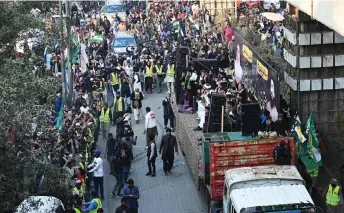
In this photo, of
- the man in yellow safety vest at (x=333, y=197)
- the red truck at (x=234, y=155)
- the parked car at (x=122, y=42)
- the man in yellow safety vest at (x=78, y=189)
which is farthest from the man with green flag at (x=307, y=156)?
the parked car at (x=122, y=42)

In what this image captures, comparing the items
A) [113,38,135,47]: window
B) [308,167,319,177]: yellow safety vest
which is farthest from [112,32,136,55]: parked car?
[308,167,319,177]: yellow safety vest

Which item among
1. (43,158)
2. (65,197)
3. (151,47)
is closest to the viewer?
(43,158)

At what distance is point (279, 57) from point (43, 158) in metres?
12.3

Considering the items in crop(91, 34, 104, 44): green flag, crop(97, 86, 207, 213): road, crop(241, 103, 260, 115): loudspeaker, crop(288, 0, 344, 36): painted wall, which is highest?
crop(288, 0, 344, 36): painted wall

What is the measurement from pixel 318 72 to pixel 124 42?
1681 centimetres

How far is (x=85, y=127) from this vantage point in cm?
2227

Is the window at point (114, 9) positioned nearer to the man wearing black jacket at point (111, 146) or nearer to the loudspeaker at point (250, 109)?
the man wearing black jacket at point (111, 146)

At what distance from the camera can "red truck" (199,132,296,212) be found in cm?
1772

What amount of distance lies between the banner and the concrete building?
0.82 meters

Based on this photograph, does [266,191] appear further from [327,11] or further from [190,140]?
[190,140]

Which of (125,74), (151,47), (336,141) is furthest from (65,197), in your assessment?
(151,47)

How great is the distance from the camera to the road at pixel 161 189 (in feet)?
65.0

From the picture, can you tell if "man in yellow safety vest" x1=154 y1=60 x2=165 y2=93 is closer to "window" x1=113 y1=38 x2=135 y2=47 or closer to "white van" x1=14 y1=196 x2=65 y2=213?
"window" x1=113 y1=38 x2=135 y2=47

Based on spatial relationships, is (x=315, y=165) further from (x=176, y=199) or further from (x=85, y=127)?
(x=85, y=127)
